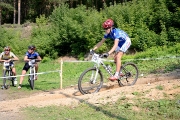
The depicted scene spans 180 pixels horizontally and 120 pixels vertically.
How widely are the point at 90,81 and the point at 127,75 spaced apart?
160cm

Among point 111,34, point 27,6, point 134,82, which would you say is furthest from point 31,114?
point 27,6

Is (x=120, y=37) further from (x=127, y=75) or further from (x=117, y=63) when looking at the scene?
(x=127, y=75)

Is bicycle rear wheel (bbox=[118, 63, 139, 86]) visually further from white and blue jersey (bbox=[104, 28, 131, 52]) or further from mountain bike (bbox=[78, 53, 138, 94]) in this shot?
white and blue jersey (bbox=[104, 28, 131, 52])

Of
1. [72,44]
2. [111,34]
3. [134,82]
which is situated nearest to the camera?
[111,34]

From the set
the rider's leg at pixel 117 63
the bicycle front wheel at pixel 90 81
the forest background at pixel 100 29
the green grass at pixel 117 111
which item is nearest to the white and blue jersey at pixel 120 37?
the rider's leg at pixel 117 63

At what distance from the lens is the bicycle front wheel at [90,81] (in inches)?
297

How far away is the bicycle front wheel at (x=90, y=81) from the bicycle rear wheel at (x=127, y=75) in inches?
38.5

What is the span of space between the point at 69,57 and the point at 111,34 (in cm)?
2085

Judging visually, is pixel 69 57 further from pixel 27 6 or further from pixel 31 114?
pixel 27 6

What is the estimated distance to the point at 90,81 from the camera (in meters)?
7.67

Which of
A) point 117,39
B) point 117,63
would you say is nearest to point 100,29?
point 117,63

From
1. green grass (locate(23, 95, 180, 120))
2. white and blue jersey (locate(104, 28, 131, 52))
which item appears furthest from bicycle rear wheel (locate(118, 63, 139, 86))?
green grass (locate(23, 95, 180, 120))

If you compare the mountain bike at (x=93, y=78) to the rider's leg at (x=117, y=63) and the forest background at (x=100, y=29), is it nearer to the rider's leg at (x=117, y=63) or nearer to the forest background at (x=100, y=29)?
the rider's leg at (x=117, y=63)

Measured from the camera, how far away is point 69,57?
93.4 ft
